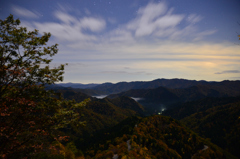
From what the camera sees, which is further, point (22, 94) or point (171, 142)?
point (171, 142)

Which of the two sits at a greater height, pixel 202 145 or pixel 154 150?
pixel 154 150

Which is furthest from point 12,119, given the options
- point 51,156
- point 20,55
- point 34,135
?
point 51,156

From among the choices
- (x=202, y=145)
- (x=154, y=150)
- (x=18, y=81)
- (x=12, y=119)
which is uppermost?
(x=18, y=81)

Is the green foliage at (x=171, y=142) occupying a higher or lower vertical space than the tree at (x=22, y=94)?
lower

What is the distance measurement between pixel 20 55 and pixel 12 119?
6323 millimetres

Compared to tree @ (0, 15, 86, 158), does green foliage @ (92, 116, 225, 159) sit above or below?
below

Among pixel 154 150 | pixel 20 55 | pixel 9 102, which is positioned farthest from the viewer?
pixel 154 150

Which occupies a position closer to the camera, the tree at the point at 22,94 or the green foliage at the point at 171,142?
the tree at the point at 22,94

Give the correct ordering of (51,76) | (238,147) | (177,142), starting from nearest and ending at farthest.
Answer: (51,76)
(177,142)
(238,147)

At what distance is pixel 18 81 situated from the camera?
10.6 m

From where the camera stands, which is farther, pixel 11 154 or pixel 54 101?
pixel 54 101

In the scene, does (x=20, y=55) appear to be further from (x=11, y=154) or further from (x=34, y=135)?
(x=11, y=154)

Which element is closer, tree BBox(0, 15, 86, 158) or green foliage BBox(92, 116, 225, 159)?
tree BBox(0, 15, 86, 158)

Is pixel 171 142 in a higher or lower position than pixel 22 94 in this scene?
lower
